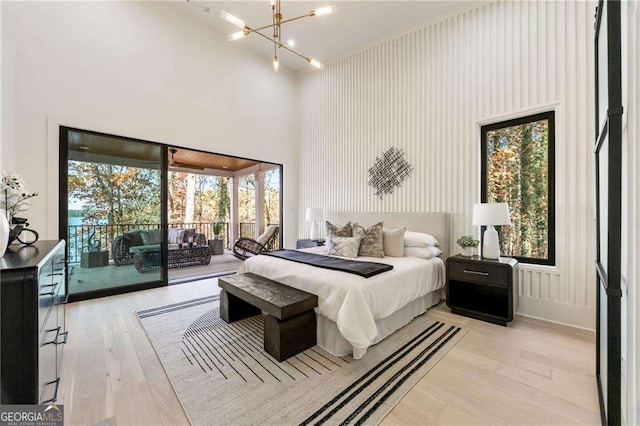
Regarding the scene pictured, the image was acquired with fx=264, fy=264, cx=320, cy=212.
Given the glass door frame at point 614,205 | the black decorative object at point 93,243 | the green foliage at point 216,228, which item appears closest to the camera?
the glass door frame at point 614,205

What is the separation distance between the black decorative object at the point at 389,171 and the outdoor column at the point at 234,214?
219 inches

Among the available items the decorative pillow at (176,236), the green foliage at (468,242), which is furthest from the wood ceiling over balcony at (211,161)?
the green foliage at (468,242)

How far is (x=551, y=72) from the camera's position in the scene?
9.57 ft

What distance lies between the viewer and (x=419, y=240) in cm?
340

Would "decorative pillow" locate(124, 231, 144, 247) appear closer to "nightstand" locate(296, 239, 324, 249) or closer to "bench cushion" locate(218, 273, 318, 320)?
"bench cushion" locate(218, 273, 318, 320)

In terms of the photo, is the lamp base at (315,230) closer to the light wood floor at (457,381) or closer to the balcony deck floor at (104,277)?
the balcony deck floor at (104,277)

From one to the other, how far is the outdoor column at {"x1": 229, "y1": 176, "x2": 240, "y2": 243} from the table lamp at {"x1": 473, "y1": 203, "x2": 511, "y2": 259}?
7.32 m

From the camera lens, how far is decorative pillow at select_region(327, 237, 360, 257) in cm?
338

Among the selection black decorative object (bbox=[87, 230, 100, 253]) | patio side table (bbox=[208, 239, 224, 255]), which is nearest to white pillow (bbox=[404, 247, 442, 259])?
black decorative object (bbox=[87, 230, 100, 253])

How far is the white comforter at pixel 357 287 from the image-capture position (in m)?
2.07

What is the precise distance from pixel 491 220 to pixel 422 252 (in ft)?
2.77

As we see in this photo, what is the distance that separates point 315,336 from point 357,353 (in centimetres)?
42

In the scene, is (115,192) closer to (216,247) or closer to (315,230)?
(315,230)

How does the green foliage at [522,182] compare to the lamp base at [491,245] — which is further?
the green foliage at [522,182]
